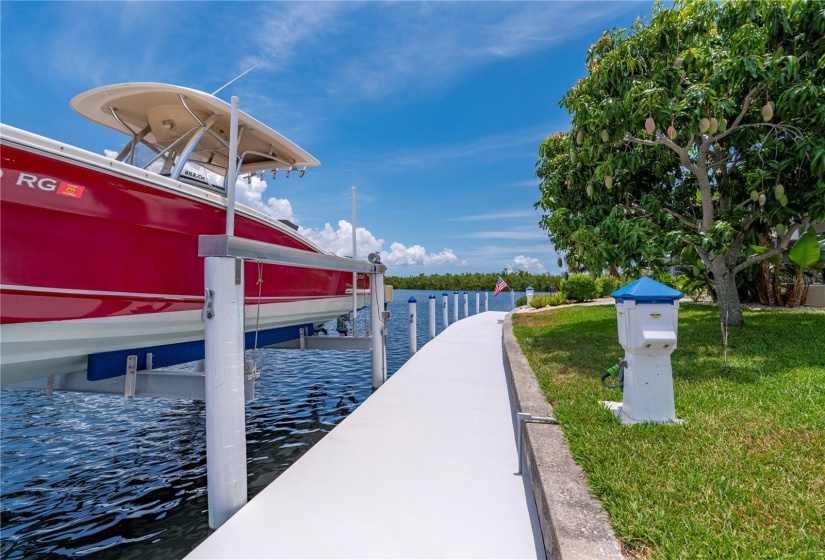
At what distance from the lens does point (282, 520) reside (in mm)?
2750

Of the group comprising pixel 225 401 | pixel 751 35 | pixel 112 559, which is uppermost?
pixel 751 35

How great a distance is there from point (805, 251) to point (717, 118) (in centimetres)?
476

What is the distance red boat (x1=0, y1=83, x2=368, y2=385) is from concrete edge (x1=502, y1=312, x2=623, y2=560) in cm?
256

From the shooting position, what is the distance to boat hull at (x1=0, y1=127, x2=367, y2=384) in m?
2.78

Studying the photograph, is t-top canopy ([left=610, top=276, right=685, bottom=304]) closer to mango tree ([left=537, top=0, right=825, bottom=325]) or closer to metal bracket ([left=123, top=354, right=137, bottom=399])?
mango tree ([left=537, top=0, right=825, bottom=325])

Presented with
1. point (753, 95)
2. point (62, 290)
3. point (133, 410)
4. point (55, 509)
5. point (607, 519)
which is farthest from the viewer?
point (753, 95)

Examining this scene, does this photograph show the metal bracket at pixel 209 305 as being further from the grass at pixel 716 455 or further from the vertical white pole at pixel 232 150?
the grass at pixel 716 455

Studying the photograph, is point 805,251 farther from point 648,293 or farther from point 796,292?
point 648,293

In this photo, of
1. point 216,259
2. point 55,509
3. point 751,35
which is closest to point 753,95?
point 751,35

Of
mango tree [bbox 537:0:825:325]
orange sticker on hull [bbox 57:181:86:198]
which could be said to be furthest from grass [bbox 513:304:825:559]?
orange sticker on hull [bbox 57:181:86:198]

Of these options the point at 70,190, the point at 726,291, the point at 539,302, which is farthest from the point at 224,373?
the point at 539,302

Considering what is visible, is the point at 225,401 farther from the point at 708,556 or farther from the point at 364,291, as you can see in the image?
the point at 364,291

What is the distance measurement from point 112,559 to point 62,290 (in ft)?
6.03

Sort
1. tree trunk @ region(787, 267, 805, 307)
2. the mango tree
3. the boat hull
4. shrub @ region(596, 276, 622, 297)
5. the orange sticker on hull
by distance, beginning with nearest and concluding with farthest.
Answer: the boat hull → the orange sticker on hull → the mango tree → tree trunk @ region(787, 267, 805, 307) → shrub @ region(596, 276, 622, 297)
